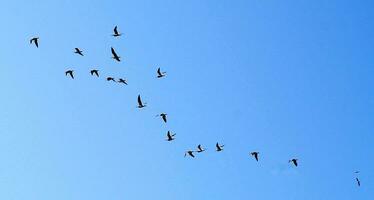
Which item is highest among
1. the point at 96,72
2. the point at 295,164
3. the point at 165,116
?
the point at 96,72

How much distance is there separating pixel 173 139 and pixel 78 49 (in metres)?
14.4

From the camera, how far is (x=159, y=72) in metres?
80.3

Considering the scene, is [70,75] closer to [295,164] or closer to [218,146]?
[218,146]

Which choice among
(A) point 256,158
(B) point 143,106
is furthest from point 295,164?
(B) point 143,106

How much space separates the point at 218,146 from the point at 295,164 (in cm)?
865

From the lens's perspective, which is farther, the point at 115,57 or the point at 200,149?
the point at 200,149

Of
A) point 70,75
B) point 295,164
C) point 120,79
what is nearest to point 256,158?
point 295,164

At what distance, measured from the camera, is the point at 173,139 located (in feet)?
271

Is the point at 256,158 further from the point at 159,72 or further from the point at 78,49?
the point at 78,49

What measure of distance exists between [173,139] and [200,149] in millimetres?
3262

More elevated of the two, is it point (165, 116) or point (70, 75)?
point (70, 75)

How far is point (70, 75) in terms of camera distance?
3273 inches

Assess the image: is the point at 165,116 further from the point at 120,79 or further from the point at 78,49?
the point at 78,49

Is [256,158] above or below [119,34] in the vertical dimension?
below
